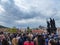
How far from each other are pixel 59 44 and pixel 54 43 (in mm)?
1451

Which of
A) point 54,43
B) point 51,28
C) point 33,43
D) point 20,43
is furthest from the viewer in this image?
point 51,28

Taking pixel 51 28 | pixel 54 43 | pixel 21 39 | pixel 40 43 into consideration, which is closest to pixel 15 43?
pixel 21 39

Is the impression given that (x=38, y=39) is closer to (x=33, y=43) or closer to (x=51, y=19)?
(x=33, y=43)

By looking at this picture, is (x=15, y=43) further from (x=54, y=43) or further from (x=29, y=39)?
(x=54, y=43)

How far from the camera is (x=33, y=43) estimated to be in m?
14.1

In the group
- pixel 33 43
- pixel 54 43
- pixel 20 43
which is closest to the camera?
pixel 54 43

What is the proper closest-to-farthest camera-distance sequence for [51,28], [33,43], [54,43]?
[54,43] < [33,43] < [51,28]

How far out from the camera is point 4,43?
16.1 meters

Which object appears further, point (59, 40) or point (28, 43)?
point (59, 40)

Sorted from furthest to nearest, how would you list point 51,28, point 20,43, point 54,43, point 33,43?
point 51,28 → point 20,43 → point 33,43 → point 54,43

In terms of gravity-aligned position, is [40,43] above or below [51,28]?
below

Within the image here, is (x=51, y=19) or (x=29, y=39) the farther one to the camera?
(x=51, y=19)

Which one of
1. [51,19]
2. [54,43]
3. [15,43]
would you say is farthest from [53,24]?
[54,43]

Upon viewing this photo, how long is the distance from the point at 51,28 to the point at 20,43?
29291mm
